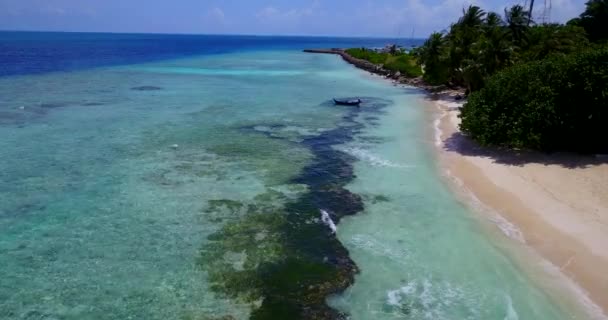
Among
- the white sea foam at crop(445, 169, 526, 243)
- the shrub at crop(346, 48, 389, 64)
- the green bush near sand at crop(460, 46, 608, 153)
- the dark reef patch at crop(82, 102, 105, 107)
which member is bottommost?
the white sea foam at crop(445, 169, 526, 243)

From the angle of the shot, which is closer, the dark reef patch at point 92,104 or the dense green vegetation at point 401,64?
the dark reef patch at point 92,104

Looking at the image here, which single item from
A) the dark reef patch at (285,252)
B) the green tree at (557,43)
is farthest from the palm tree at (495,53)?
the dark reef patch at (285,252)

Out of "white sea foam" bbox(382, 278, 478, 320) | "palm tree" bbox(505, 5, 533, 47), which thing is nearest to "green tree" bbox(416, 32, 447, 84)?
"palm tree" bbox(505, 5, 533, 47)

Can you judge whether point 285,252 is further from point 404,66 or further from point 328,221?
point 404,66

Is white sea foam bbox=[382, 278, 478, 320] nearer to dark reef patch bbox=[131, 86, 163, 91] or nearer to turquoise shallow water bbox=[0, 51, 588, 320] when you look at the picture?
turquoise shallow water bbox=[0, 51, 588, 320]

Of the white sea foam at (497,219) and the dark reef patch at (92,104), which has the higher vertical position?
the dark reef patch at (92,104)

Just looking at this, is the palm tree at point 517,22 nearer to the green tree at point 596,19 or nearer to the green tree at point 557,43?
the green tree at point 557,43

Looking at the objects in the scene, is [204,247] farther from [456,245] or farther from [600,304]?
[600,304]
